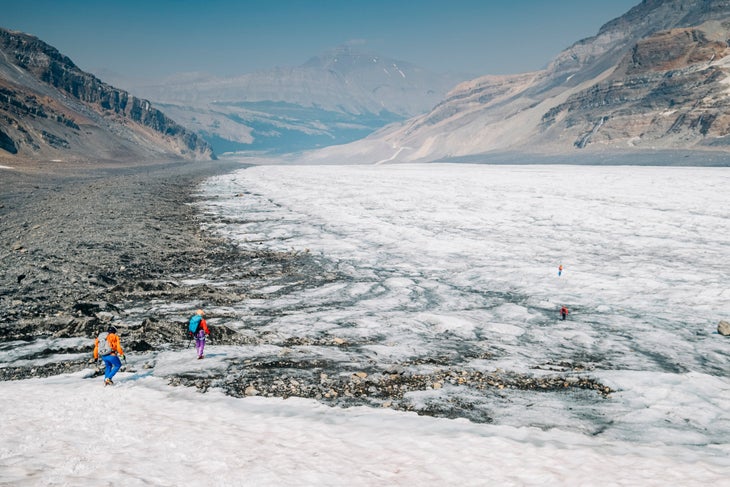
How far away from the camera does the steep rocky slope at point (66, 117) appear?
8331cm

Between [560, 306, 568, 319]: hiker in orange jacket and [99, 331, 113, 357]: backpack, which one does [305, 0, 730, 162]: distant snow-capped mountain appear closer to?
[560, 306, 568, 319]: hiker in orange jacket

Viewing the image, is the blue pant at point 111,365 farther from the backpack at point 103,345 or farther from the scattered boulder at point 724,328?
the scattered boulder at point 724,328

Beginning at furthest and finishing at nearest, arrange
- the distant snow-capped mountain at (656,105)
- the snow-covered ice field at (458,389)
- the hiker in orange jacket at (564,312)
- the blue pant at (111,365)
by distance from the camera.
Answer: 1. the distant snow-capped mountain at (656,105)
2. the hiker in orange jacket at (564,312)
3. the blue pant at (111,365)
4. the snow-covered ice field at (458,389)

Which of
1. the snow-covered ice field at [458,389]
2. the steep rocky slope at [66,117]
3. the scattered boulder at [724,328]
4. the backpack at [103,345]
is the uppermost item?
the steep rocky slope at [66,117]

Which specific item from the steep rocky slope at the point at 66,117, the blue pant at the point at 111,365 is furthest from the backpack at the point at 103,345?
the steep rocky slope at the point at 66,117

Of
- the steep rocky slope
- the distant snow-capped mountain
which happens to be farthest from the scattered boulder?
the distant snow-capped mountain

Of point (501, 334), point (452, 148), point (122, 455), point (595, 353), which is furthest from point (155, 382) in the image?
point (452, 148)

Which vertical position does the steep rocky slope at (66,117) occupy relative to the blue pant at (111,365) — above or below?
above

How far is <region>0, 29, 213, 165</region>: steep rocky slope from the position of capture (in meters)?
83.3

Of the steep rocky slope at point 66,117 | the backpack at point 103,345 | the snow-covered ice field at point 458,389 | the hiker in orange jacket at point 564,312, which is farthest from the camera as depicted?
the steep rocky slope at point 66,117

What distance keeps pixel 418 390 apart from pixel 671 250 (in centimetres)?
1541

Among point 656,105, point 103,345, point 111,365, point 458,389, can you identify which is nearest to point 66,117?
point 103,345

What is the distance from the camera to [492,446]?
22.4ft

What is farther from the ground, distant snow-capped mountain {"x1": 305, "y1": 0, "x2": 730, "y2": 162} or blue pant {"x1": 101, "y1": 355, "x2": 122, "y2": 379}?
distant snow-capped mountain {"x1": 305, "y1": 0, "x2": 730, "y2": 162}
